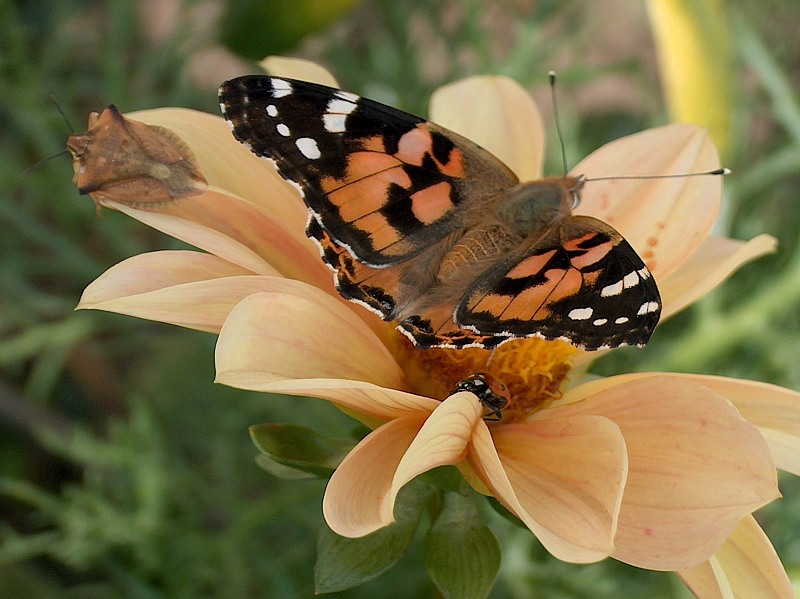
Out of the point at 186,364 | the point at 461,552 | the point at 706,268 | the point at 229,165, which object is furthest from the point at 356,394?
the point at 186,364

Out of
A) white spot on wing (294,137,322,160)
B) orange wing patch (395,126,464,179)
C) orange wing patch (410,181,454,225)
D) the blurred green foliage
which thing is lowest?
the blurred green foliage

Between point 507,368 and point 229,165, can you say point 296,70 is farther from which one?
point 507,368

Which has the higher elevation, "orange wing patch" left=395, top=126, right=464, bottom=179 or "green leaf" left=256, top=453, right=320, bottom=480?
"orange wing patch" left=395, top=126, right=464, bottom=179

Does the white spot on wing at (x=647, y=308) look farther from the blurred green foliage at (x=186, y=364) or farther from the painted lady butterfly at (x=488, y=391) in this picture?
the blurred green foliage at (x=186, y=364)

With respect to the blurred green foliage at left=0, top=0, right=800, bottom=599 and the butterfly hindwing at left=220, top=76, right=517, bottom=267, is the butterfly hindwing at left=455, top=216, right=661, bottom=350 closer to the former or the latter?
the butterfly hindwing at left=220, top=76, right=517, bottom=267

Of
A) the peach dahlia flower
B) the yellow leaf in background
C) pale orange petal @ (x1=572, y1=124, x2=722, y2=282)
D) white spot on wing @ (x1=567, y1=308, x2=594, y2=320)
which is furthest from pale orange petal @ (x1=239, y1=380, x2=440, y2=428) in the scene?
the yellow leaf in background

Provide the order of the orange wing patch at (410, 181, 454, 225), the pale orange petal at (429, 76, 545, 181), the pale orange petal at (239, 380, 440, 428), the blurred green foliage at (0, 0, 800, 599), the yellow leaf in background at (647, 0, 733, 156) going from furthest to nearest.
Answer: the blurred green foliage at (0, 0, 800, 599) → the yellow leaf in background at (647, 0, 733, 156) → the pale orange petal at (429, 76, 545, 181) → the orange wing patch at (410, 181, 454, 225) → the pale orange petal at (239, 380, 440, 428)
